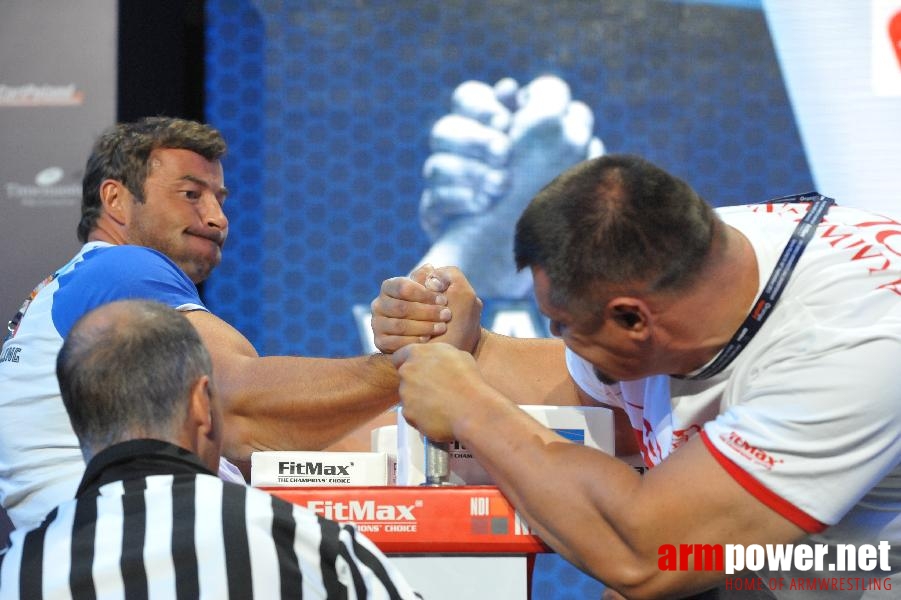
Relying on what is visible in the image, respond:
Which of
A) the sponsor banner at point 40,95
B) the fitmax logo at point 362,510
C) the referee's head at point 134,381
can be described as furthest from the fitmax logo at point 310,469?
the sponsor banner at point 40,95

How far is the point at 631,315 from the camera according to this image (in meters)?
1.40

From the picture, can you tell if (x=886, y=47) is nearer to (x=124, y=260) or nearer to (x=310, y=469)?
(x=124, y=260)

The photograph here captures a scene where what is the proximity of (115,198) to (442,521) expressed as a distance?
154cm

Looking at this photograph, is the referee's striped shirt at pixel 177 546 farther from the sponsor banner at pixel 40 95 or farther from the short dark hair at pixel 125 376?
the sponsor banner at pixel 40 95

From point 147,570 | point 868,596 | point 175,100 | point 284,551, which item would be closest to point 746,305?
point 868,596

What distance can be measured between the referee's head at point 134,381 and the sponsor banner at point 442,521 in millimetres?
233

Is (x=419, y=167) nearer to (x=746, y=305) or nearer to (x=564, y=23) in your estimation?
(x=564, y=23)

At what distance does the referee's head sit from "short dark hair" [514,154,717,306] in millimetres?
466

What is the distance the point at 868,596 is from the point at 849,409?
0.35 m

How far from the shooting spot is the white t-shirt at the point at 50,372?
196cm

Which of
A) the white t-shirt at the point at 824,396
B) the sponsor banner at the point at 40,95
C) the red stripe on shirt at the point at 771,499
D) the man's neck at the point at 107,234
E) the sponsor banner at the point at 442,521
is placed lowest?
the sponsor banner at the point at 442,521

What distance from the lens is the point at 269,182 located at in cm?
383

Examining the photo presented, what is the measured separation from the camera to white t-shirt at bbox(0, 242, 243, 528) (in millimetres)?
1961

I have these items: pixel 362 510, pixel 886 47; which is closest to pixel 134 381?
pixel 362 510
